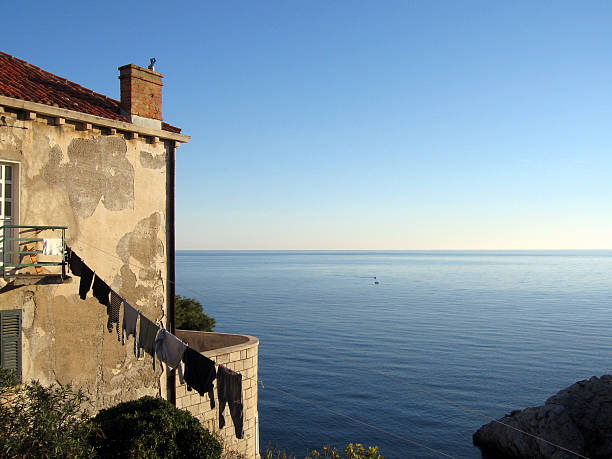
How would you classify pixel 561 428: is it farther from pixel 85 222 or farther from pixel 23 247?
pixel 23 247

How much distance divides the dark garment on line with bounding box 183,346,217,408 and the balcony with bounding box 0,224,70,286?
331 centimetres

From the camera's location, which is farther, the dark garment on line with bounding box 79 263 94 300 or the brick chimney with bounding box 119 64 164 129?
the brick chimney with bounding box 119 64 164 129

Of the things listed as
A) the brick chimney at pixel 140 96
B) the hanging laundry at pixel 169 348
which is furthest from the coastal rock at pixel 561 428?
the brick chimney at pixel 140 96

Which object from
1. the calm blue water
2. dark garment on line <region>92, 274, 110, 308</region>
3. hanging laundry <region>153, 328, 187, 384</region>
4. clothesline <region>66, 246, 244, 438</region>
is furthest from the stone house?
the calm blue water

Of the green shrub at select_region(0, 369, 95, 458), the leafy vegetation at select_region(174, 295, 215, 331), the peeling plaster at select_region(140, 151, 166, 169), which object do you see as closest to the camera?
the green shrub at select_region(0, 369, 95, 458)

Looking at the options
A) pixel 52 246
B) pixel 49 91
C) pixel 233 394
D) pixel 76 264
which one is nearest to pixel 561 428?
pixel 233 394

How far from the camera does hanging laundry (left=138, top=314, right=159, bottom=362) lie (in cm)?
1141

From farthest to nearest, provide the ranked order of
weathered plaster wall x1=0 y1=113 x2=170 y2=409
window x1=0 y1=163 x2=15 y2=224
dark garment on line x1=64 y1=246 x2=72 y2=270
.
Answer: dark garment on line x1=64 y1=246 x2=72 y2=270
weathered plaster wall x1=0 y1=113 x2=170 y2=409
window x1=0 y1=163 x2=15 y2=224

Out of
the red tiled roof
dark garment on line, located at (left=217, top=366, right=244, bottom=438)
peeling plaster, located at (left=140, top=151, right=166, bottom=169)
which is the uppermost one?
the red tiled roof

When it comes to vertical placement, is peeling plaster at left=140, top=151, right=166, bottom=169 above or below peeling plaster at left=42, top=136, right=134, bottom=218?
above

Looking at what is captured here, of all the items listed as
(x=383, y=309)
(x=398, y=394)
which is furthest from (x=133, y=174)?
(x=383, y=309)

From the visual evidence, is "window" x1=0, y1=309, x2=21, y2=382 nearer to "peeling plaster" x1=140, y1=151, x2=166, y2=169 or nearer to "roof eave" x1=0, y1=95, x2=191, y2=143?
"roof eave" x1=0, y1=95, x2=191, y2=143

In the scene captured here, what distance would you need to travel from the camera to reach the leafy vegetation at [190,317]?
34.6 meters

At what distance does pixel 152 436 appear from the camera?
9484 mm
